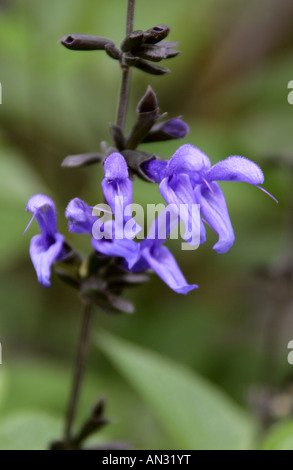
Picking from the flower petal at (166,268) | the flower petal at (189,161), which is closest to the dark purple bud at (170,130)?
the flower petal at (189,161)

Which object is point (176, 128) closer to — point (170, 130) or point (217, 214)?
point (170, 130)

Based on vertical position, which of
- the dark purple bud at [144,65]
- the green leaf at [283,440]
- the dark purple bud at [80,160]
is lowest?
the green leaf at [283,440]

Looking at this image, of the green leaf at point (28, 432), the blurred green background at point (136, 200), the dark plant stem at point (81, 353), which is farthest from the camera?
the blurred green background at point (136, 200)

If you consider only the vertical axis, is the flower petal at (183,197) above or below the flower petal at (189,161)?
below

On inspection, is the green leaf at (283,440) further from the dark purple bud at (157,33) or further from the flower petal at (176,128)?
the dark purple bud at (157,33)

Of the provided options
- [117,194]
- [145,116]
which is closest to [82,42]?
[145,116]

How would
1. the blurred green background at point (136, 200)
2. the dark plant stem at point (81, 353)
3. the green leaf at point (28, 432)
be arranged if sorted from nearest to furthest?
the dark plant stem at point (81, 353), the green leaf at point (28, 432), the blurred green background at point (136, 200)
